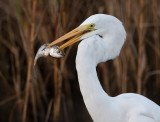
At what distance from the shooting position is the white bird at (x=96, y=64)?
1.67 meters

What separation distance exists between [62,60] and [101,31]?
986mm

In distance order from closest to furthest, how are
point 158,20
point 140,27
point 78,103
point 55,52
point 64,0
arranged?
point 55,52 → point 64,0 → point 140,27 → point 158,20 → point 78,103

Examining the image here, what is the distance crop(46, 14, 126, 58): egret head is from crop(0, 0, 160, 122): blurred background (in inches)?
32.4

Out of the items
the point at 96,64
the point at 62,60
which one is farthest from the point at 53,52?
the point at 62,60

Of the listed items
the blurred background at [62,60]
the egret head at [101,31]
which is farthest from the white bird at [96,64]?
the blurred background at [62,60]

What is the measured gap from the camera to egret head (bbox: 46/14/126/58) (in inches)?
65.8

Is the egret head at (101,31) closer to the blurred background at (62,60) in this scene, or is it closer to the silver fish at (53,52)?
the silver fish at (53,52)

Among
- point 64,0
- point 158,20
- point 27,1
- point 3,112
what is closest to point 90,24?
point 64,0

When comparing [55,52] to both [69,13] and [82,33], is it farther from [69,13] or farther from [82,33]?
[69,13]

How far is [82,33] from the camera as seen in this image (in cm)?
170

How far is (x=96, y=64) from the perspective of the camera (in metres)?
1.71

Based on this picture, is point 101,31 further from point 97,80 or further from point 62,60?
point 62,60

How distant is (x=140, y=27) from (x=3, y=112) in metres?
1.94

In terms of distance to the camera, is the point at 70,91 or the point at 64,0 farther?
the point at 70,91
